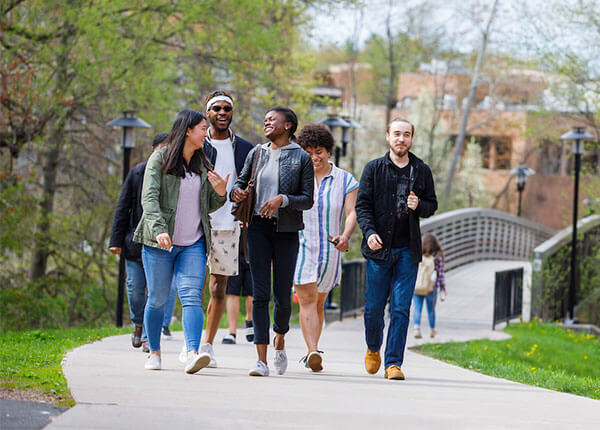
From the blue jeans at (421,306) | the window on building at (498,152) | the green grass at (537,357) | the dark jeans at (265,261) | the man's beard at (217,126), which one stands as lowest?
the green grass at (537,357)

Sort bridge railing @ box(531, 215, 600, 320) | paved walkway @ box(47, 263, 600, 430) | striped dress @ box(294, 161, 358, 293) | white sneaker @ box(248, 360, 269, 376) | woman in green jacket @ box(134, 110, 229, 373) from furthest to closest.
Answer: bridge railing @ box(531, 215, 600, 320) → striped dress @ box(294, 161, 358, 293) → white sneaker @ box(248, 360, 269, 376) → woman in green jacket @ box(134, 110, 229, 373) → paved walkway @ box(47, 263, 600, 430)

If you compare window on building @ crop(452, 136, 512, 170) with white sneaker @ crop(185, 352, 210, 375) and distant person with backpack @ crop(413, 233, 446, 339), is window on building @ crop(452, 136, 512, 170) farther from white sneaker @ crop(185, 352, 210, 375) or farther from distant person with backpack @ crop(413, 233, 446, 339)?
white sneaker @ crop(185, 352, 210, 375)

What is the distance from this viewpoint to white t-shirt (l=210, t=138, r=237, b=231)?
668 cm

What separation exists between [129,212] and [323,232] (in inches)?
73.0

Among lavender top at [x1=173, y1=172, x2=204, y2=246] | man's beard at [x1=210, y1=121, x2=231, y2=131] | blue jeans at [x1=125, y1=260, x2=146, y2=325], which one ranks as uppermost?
man's beard at [x1=210, y1=121, x2=231, y2=131]

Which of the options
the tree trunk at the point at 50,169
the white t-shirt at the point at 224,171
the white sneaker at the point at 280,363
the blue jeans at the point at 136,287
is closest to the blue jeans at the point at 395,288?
the white sneaker at the point at 280,363

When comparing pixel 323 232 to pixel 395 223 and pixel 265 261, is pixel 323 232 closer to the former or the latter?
pixel 395 223

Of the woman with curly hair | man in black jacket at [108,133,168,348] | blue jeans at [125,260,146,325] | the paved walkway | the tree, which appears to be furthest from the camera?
the tree

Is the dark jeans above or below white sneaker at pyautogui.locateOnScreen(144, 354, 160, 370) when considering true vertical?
above

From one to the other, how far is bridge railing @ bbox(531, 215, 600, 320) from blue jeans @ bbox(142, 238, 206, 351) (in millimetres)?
12892

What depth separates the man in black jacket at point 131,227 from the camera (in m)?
7.69

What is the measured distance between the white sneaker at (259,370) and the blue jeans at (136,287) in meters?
2.23

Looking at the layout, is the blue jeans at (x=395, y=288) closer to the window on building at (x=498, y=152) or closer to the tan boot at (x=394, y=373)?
the tan boot at (x=394, y=373)

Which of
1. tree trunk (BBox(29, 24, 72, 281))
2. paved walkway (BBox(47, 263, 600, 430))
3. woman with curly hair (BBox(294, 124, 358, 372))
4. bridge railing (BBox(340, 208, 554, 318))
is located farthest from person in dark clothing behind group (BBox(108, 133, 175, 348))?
bridge railing (BBox(340, 208, 554, 318))
